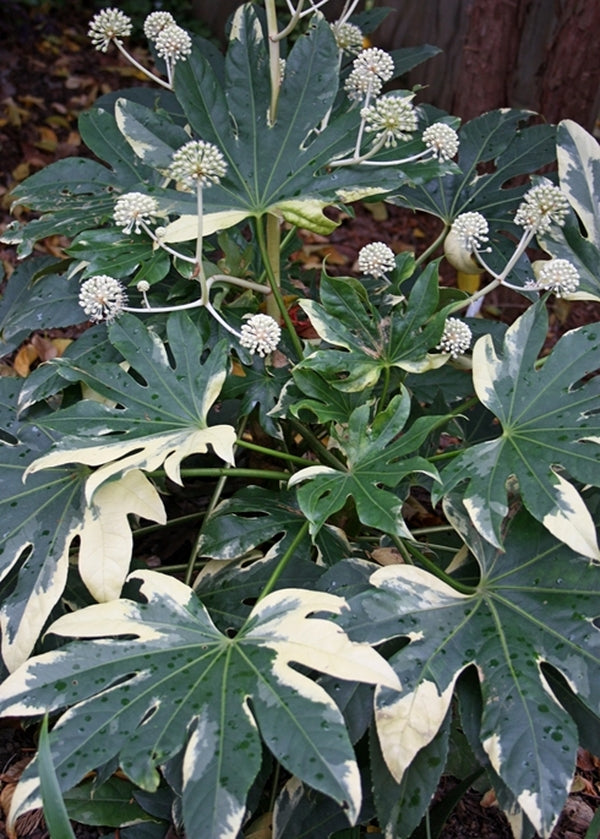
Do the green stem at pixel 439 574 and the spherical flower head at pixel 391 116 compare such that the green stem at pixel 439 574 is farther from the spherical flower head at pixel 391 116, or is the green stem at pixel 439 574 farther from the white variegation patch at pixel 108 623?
the spherical flower head at pixel 391 116

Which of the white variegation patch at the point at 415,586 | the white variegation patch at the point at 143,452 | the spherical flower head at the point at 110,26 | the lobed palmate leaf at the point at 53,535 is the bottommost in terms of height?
the lobed palmate leaf at the point at 53,535

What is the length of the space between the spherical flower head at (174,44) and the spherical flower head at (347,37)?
36 centimetres

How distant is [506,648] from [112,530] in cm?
61

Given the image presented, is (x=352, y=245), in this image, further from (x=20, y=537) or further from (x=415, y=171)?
(x=20, y=537)

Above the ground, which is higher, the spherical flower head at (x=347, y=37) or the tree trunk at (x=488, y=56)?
the spherical flower head at (x=347, y=37)

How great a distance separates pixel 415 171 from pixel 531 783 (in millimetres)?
998

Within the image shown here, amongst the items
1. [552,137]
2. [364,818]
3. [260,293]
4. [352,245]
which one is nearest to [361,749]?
[364,818]

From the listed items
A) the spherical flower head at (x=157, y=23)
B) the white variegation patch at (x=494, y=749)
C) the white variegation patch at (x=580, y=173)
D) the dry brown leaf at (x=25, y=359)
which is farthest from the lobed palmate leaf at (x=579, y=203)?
the dry brown leaf at (x=25, y=359)

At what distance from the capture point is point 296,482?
1.31 metres

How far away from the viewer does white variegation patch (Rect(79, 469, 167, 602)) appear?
4.40 feet

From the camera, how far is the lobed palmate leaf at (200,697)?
107cm

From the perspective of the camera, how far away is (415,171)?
1562 millimetres

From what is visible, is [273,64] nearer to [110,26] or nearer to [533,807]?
[110,26]

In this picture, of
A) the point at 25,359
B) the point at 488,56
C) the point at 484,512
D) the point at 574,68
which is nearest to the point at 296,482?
the point at 484,512
